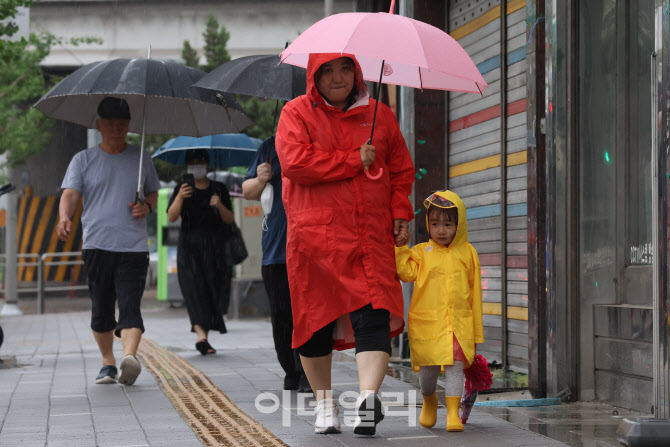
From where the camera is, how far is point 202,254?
10070 millimetres

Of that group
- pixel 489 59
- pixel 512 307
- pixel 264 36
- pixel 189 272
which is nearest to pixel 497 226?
pixel 512 307

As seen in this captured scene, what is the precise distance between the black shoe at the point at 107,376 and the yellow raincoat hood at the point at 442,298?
10.1 feet

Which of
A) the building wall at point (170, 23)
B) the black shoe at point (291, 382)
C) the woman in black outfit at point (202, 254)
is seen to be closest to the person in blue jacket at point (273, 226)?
the black shoe at point (291, 382)

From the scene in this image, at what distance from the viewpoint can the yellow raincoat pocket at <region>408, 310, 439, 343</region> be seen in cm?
519

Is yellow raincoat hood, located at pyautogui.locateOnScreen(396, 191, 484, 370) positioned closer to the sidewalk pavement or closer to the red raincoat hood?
the sidewalk pavement

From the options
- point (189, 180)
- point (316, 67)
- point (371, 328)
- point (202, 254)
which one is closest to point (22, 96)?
point (202, 254)

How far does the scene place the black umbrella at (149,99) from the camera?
738cm

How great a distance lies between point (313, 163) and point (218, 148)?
5.47m

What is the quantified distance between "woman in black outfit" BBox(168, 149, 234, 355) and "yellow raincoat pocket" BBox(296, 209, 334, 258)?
4796 millimetres

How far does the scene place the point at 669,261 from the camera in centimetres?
487

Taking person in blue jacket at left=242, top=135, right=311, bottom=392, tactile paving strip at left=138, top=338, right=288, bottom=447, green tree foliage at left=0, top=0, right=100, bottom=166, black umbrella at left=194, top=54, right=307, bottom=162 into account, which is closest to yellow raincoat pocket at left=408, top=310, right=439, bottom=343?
tactile paving strip at left=138, top=338, right=288, bottom=447

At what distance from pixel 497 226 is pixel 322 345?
364cm

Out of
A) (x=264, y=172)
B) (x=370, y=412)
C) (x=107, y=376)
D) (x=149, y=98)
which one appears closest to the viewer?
(x=370, y=412)

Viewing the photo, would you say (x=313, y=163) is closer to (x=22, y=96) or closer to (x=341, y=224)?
(x=341, y=224)
